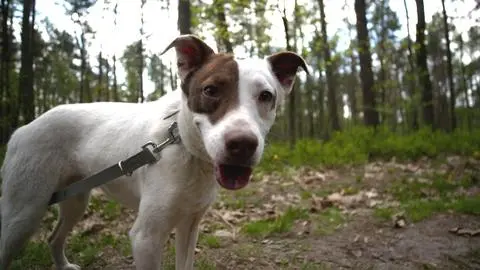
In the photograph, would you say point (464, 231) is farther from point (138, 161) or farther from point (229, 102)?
point (138, 161)

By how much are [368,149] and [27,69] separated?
290 inches

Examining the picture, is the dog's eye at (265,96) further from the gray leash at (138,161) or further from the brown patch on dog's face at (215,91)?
the gray leash at (138,161)

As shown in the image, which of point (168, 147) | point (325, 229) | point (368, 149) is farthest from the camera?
point (368, 149)

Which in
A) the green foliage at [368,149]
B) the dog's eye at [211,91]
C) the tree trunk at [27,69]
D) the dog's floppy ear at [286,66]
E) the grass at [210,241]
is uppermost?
the tree trunk at [27,69]

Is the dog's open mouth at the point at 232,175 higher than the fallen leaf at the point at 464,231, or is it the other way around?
the dog's open mouth at the point at 232,175

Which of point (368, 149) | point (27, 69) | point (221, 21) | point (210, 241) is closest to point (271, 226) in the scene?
point (210, 241)

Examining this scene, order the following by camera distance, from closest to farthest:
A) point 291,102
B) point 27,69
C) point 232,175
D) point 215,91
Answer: point 232,175
point 215,91
point 27,69
point 291,102

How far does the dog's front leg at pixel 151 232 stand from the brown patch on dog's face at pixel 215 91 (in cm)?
65

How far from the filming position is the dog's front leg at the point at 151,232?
7.85 ft

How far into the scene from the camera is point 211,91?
218cm

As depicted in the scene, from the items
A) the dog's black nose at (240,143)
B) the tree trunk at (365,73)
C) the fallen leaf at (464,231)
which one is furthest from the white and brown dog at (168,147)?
the tree trunk at (365,73)

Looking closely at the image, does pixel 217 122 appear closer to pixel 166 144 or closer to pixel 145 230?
pixel 166 144

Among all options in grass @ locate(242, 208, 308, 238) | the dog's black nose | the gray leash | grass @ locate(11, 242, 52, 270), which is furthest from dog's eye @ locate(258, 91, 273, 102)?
grass @ locate(11, 242, 52, 270)

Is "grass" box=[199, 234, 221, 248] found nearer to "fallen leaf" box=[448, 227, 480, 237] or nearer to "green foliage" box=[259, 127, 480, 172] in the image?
"fallen leaf" box=[448, 227, 480, 237]
